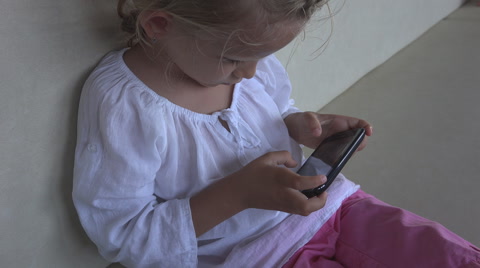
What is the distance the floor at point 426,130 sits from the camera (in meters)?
0.96

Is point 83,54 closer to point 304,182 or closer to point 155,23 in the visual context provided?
point 155,23

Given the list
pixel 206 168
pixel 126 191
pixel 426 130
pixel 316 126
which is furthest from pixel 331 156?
pixel 426 130

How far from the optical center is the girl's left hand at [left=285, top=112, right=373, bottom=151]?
675 millimetres

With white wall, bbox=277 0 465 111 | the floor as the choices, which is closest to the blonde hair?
white wall, bbox=277 0 465 111

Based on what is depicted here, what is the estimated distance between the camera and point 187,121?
58 cm

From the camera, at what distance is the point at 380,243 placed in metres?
0.63

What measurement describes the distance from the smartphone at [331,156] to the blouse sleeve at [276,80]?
124 millimetres

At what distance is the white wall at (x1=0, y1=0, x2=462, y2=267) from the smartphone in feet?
1.07

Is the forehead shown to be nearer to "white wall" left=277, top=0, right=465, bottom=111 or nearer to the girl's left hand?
the girl's left hand

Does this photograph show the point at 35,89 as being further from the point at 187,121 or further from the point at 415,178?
the point at 415,178

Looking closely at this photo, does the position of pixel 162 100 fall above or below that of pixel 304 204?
above

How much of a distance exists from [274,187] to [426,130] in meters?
0.78

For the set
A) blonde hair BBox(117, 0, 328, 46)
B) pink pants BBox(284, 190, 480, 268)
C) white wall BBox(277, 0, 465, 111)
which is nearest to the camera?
blonde hair BBox(117, 0, 328, 46)

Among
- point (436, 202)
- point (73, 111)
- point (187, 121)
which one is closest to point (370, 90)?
point (436, 202)
